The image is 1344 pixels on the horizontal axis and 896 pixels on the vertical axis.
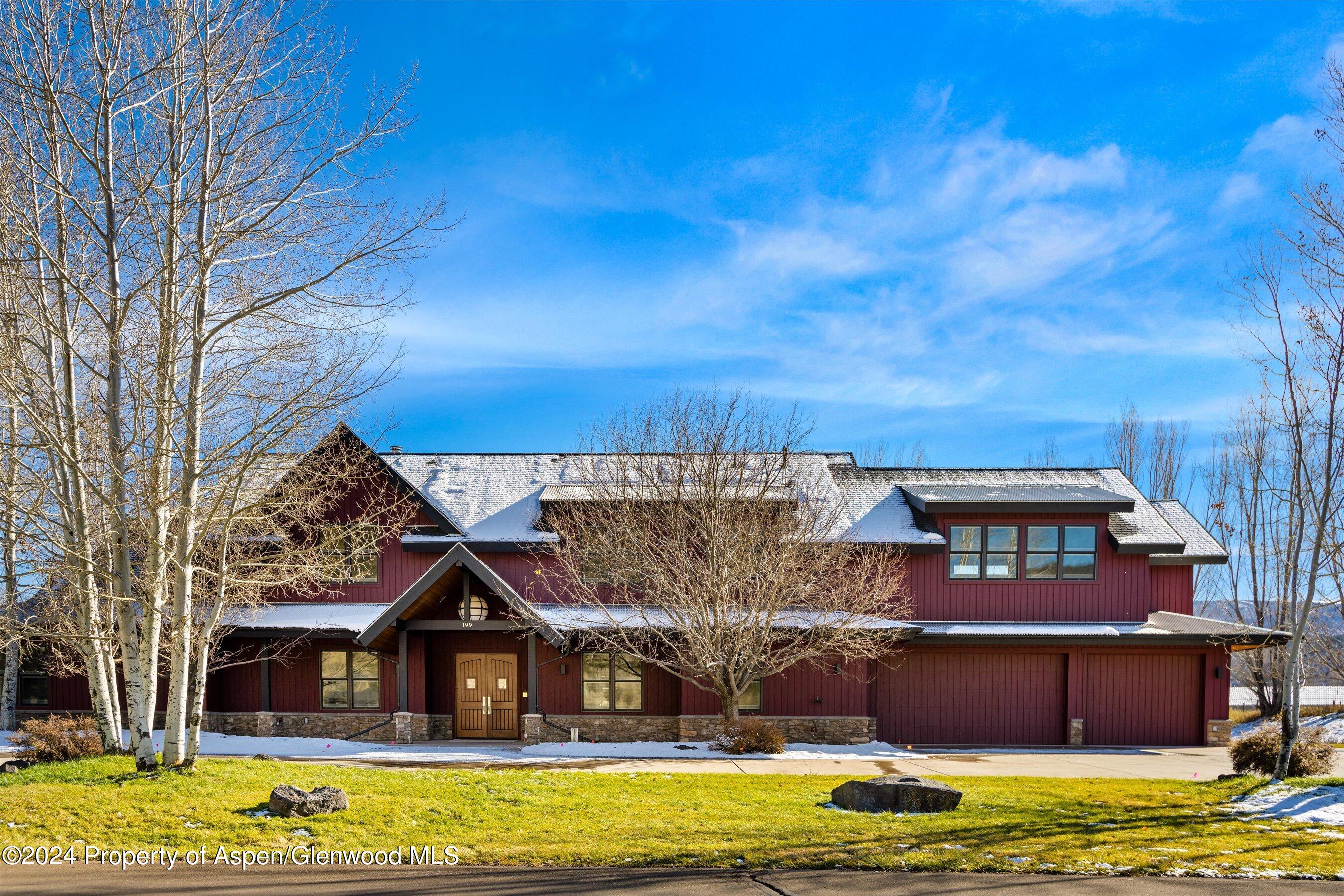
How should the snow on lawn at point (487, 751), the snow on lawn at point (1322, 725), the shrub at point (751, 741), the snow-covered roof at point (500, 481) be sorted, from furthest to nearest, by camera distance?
the snow on lawn at point (1322, 725) < the snow-covered roof at point (500, 481) < the shrub at point (751, 741) < the snow on lawn at point (487, 751)

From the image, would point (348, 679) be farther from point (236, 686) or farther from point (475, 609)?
point (475, 609)

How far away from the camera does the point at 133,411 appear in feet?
37.0

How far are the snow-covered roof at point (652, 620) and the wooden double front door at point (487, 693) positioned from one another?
1.67 m

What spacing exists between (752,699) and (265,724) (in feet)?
37.1

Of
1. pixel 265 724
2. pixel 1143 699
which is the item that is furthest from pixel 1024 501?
pixel 265 724

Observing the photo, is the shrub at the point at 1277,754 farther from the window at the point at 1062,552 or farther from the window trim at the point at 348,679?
the window trim at the point at 348,679

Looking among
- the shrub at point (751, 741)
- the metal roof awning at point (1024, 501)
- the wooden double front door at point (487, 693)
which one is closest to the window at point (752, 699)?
the shrub at point (751, 741)

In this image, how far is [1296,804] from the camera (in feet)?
36.2

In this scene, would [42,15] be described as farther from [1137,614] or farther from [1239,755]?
[1137,614]

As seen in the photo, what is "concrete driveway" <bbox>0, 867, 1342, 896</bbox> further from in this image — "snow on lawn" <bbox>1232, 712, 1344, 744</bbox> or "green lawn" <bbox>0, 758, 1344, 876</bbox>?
"snow on lawn" <bbox>1232, 712, 1344, 744</bbox>

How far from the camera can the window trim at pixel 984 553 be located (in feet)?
67.1

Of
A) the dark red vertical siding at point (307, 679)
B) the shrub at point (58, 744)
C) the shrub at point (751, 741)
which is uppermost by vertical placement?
the shrub at point (58, 744)

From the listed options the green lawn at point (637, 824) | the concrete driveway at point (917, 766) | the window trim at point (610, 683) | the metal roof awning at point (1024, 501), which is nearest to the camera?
the green lawn at point (637, 824)

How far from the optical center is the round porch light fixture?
1897cm
